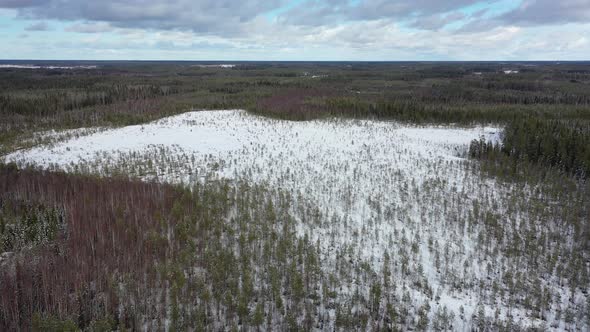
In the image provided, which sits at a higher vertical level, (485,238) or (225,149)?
(225,149)

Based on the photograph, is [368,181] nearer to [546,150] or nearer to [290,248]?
[290,248]

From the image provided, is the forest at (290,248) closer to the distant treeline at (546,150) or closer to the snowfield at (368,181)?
the snowfield at (368,181)

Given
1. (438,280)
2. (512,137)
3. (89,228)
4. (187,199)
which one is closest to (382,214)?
(438,280)

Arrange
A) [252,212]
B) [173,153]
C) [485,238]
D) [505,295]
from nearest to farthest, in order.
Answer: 1. [505,295]
2. [485,238]
3. [252,212]
4. [173,153]

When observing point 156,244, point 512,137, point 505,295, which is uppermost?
point 512,137

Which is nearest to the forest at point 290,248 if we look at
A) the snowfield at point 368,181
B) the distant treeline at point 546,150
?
the snowfield at point 368,181

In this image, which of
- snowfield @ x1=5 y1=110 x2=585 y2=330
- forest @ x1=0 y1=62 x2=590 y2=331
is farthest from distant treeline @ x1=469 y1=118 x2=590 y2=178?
snowfield @ x1=5 y1=110 x2=585 y2=330

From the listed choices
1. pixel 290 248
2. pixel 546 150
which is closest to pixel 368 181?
pixel 290 248

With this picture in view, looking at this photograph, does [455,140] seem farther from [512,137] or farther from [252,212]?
[252,212]

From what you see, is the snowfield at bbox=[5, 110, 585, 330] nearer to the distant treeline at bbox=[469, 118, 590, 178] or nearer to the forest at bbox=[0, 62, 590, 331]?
the forest at bbox=[0, 62, 590, 331]
